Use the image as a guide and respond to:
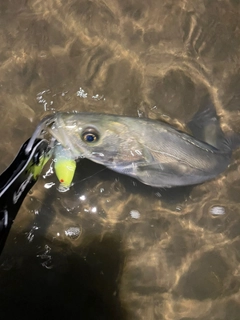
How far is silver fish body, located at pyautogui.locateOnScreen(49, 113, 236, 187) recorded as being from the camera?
1933 millimetres

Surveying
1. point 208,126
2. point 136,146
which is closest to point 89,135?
point 136,146

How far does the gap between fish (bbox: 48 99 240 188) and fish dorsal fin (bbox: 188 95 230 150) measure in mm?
225

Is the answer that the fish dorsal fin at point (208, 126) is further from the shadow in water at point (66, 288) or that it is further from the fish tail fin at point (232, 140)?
the shadow in water at point (66, 288)

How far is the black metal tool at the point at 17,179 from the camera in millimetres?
1779

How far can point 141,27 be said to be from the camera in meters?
2.85

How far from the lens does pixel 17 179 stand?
1.80 meters

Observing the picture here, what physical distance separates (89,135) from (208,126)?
956 millimetres

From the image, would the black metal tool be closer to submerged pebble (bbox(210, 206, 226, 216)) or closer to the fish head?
the fish head

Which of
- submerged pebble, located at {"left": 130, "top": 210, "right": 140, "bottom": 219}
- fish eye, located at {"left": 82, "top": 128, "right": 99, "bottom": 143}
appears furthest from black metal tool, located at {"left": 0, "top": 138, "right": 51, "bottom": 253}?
submerged pebble, located at {"left": 130, "top": 210, "right": 140, "bottom": 219}

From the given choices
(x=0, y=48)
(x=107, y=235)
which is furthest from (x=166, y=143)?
(x=0, y=48)

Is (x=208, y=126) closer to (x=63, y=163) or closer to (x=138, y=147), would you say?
(x=138, y=147)

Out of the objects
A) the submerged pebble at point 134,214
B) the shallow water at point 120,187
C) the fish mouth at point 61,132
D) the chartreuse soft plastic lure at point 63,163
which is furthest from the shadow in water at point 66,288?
the fish mouth at point 61,132

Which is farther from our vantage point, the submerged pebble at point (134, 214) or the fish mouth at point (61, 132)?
the submerged pebble at point (134, 214)

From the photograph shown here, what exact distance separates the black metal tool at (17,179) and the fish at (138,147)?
129mm
